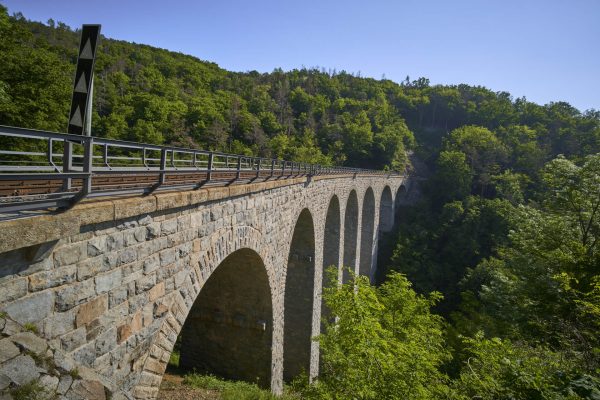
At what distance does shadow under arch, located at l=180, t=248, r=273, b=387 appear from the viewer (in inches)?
479

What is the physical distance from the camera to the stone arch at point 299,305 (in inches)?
736

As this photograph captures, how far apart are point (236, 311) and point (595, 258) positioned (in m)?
11.5

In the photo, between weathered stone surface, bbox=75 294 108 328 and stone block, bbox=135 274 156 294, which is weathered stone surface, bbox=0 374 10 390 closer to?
weathered stone surface, bbox=75 294 108 328

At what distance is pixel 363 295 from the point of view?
970 centimetres

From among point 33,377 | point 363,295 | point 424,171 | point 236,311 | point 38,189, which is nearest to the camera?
point 33,377

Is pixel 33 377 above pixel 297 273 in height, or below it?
above

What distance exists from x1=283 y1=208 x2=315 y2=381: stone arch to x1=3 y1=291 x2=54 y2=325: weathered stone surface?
49.3 ft

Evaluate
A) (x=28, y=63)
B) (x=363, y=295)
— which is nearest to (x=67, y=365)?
(x=363, y=295)

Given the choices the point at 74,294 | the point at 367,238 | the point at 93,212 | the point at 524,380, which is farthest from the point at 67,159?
the point at 367,238

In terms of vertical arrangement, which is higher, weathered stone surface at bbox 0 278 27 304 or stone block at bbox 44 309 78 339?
weathered stone surface at bbox 0 278 27 304

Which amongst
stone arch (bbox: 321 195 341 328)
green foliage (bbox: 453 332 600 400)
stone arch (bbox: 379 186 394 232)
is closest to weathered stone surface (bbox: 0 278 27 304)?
green foliage (bbox: 453 332 600 400)

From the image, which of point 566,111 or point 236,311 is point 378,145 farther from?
point 566,111

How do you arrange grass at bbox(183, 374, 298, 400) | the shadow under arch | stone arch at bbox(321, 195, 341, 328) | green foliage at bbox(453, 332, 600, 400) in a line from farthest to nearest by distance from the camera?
stone arch at bbox(321, 195, 341, 328) < the shadow under arch < grass at bbox(183, 374, 298, 400) < green foliage at bbox(453, 332, 600, 400)

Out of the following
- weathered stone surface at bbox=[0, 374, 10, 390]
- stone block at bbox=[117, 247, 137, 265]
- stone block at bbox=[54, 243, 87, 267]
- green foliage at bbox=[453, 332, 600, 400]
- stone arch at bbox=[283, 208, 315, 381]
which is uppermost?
stone block at bbox=[54, 243, 87, 267]
